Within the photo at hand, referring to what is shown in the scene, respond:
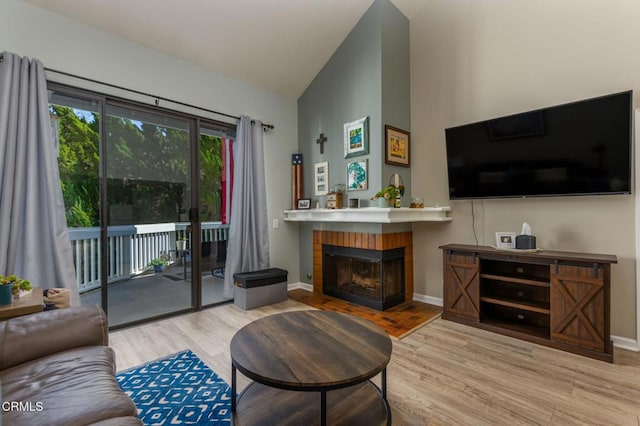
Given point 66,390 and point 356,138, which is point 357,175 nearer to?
point 356,138

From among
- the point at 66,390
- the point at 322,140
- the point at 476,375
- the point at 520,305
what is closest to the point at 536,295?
the point at 520,305

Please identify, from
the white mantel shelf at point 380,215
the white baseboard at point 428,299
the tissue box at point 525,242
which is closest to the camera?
the tissue box at point 525,242

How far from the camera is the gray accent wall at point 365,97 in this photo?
3266 mm

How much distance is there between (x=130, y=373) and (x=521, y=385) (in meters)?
2.58

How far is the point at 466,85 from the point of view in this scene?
10.5 ft

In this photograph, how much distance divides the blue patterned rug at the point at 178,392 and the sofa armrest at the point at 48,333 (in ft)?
1.51

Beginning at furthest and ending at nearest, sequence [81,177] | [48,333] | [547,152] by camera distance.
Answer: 1. [81,177]
2. [547,152]
3. [48,333]

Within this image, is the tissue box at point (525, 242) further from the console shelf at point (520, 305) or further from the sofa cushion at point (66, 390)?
the sofa cushion at point (66, 390)

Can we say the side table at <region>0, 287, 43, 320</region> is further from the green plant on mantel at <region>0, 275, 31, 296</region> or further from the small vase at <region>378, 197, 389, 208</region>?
the small vase at <region>378, 197, 389, 208</region>

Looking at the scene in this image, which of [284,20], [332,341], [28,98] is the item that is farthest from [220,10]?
[332,341]

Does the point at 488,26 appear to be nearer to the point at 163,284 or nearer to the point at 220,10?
the point at 220,10

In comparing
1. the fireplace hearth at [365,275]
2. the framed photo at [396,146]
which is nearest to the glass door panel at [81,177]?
the fireplace hearth at [365,275]

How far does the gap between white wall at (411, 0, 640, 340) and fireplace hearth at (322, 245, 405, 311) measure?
37 cm

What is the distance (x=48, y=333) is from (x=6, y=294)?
0.46 metres
